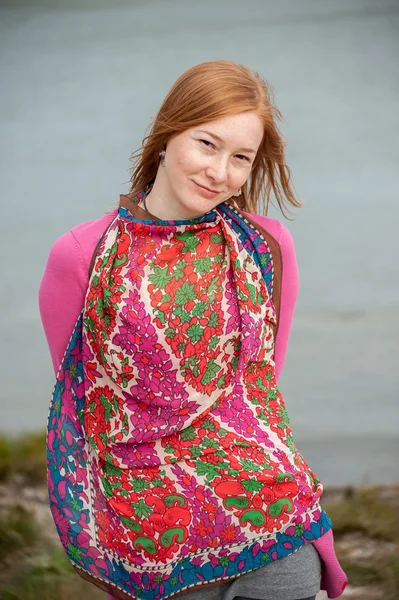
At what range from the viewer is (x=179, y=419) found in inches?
72.9

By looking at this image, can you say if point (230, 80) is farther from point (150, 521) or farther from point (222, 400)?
point (150, 521)

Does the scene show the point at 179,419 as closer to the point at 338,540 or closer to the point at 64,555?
the point at 64,555

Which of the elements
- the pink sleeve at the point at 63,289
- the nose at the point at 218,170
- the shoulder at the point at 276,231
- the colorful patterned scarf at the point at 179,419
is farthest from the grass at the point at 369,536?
the nose at the point at 218,170

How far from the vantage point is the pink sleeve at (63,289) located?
1.88 metres

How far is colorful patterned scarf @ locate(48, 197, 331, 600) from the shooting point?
184cm

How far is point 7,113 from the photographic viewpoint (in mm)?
4863

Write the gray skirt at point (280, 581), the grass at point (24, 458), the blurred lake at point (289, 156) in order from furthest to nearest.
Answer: the blurred lake at point (289, 156) → the grass at point (24, 458) → the gray skirt at point (280, 581)

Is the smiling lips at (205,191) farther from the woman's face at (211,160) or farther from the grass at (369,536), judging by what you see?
the grass at (369,536)

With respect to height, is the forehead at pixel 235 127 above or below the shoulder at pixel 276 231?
above

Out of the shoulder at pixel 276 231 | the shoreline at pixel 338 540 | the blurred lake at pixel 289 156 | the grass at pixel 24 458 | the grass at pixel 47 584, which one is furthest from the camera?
the blurred lake at pixel 289 156

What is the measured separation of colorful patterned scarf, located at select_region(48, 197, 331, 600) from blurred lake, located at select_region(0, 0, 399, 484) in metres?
2.52

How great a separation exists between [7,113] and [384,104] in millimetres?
1830

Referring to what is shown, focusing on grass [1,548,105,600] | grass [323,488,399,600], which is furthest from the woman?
grass [323,488,399,600]

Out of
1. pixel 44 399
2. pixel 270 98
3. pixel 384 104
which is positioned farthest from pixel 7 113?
pixel 270 98
